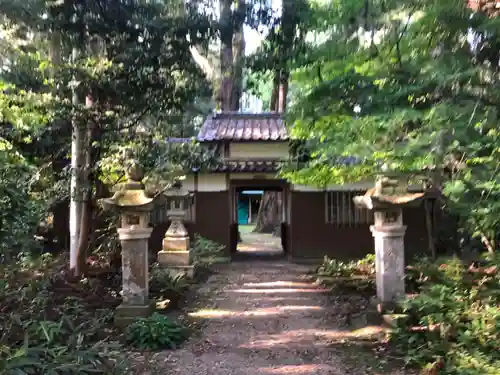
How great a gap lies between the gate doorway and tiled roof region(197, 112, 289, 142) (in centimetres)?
126

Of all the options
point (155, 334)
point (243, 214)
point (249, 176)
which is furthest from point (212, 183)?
point (243, 214)

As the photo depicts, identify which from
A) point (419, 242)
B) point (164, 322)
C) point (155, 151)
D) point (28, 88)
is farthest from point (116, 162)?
point (419, 242)

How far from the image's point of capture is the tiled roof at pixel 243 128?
13367 mm

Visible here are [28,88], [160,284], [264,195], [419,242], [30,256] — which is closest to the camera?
[28,88]

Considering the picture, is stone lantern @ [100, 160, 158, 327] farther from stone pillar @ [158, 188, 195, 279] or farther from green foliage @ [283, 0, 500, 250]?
stone pillar @ [158, 188, 195, 279]

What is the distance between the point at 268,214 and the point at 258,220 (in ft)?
2.64

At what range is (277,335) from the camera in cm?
652

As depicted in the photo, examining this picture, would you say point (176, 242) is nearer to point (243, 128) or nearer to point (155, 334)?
point (155, 334)

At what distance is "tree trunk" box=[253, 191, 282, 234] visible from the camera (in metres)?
26.2

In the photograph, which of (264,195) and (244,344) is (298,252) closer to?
(244,344)

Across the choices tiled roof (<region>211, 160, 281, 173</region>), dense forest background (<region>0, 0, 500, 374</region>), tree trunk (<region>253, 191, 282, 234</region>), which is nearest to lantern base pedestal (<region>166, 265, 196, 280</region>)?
dense forest background (<region>0, 0, 500, 374</region>)

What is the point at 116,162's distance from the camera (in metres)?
7.73

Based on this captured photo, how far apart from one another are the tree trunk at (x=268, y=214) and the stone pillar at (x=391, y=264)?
19.3m

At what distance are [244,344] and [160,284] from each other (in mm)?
2745
